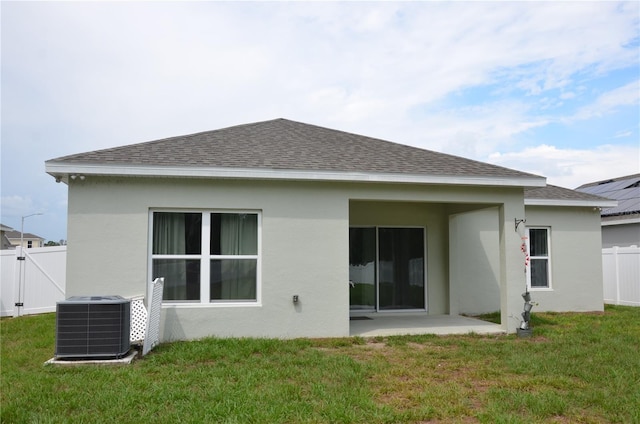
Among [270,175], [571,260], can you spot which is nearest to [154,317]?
[270,175]

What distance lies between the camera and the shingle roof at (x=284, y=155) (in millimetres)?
8906

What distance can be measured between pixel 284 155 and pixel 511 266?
4971 millimetres

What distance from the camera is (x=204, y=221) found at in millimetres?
9094

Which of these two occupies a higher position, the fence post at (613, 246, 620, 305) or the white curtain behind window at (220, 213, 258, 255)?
the white curtain behind window at (220, 213, 258, 255)

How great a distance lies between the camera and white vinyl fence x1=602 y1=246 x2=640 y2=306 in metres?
15.0

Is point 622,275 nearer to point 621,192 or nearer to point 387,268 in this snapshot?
point 621,192

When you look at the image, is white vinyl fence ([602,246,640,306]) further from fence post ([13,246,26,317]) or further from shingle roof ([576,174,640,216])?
fence post ([13,246,26,317])

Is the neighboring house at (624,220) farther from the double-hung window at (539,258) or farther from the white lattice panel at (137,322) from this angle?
the white lattice panel at (137,322)

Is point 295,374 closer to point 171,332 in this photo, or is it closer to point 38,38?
point 171,332

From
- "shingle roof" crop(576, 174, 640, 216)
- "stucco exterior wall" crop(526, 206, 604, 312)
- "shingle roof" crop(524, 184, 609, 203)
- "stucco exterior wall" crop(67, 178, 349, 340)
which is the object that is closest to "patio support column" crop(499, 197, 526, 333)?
"stucco exterior wall" crop(67, 178, 349, 340)

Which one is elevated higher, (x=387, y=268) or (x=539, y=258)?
(x=539, y=258)

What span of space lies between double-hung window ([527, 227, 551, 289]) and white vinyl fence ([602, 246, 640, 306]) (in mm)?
3329

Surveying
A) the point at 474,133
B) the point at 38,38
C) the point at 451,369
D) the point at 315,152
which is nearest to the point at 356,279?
the point at 315,152

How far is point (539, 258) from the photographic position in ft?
44.7
